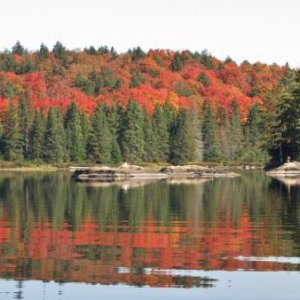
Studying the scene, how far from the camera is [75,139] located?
152 metres

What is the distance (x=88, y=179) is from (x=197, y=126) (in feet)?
239

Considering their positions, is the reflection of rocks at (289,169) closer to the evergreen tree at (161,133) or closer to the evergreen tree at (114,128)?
the evergreen tree at (114,128)

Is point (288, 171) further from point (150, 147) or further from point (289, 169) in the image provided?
point (150, 147)

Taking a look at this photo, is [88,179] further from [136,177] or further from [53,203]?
[53,203]

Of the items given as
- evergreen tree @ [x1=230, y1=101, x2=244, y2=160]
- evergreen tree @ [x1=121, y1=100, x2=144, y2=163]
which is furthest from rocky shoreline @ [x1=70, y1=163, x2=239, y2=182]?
evergreen tree @ [x1=230, y1=101, x2=244, y2=160]

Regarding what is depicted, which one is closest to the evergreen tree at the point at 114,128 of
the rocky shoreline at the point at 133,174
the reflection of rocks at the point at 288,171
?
the rocky shoreline at the point at 133,174

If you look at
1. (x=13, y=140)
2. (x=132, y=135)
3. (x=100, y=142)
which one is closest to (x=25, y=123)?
(x=13, y=140)

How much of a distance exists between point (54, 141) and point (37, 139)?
3571 millimetres

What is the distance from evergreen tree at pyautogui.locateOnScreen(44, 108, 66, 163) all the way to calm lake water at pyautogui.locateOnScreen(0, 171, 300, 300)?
318 feet

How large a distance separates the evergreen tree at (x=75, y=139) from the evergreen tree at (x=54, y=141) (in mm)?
1226

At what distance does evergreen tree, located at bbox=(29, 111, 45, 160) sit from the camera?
151000 millimetres

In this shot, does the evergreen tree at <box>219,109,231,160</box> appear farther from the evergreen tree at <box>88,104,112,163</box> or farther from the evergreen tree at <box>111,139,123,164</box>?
the evergreen tree at <box>88,104,112,163</box>

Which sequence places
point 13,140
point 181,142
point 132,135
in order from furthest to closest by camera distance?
point 181,142, point 132,135, point 13,140

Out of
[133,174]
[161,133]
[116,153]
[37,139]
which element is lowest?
[133,174]
